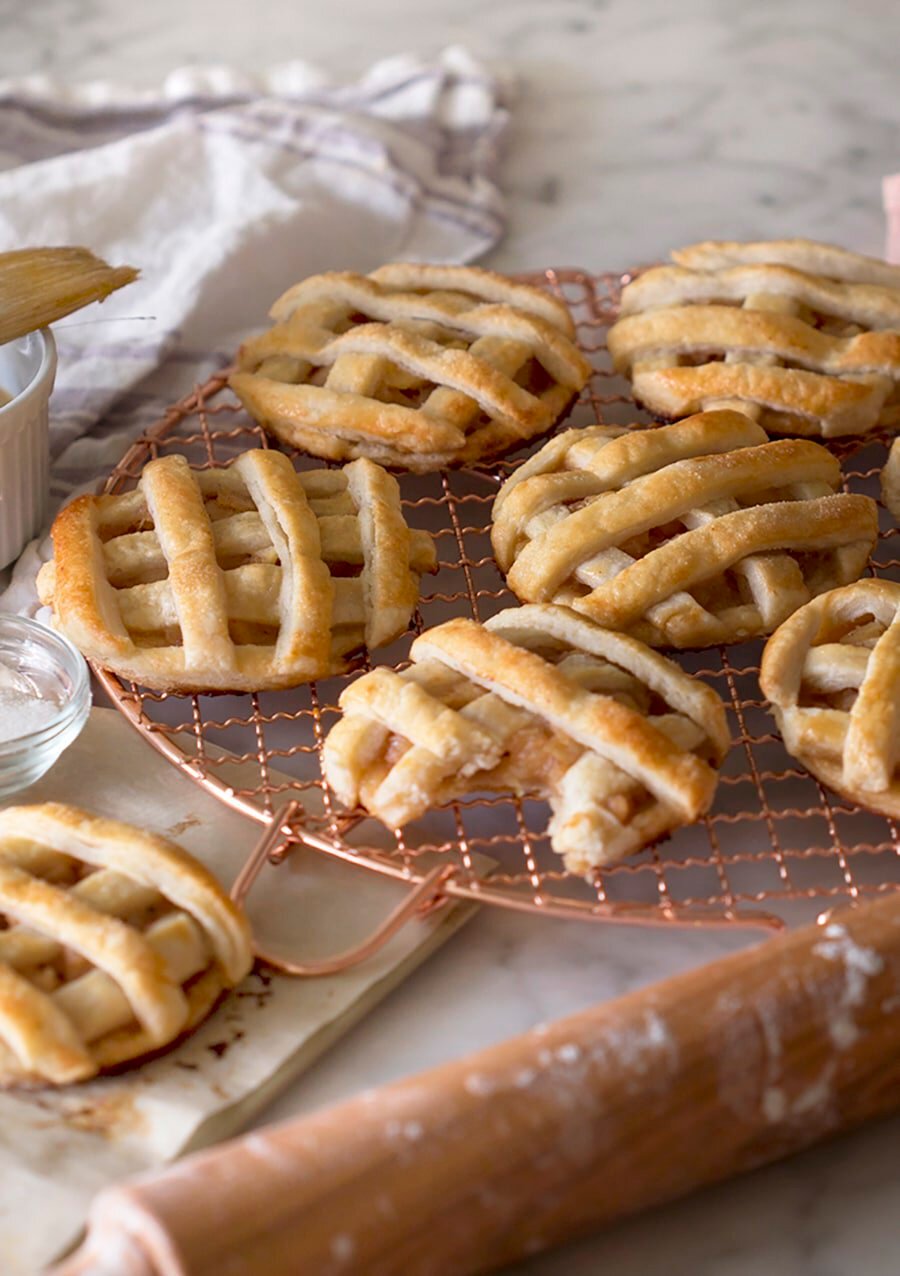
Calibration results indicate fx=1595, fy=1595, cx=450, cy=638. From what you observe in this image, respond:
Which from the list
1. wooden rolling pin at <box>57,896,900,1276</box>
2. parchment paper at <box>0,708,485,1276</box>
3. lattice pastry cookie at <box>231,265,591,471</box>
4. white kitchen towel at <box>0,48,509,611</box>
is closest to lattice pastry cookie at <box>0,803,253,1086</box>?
parchment paper at <box>0,708,485,1276</box>

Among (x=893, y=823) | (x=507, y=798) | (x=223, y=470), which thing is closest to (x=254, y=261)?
(x=223, y=470)

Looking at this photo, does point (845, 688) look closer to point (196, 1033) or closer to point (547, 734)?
Result: point (547, 734)

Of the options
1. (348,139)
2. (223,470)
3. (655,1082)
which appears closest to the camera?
(655,1082)

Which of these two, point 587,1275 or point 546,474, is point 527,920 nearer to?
point 587,1275

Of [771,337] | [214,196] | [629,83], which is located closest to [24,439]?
[214,196]

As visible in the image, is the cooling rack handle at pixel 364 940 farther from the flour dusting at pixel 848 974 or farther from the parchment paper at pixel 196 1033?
the flour dusting at pixel 848 974

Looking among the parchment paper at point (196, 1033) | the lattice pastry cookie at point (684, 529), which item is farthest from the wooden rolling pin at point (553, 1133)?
the lattice pastry cookie at point (684, 529)
